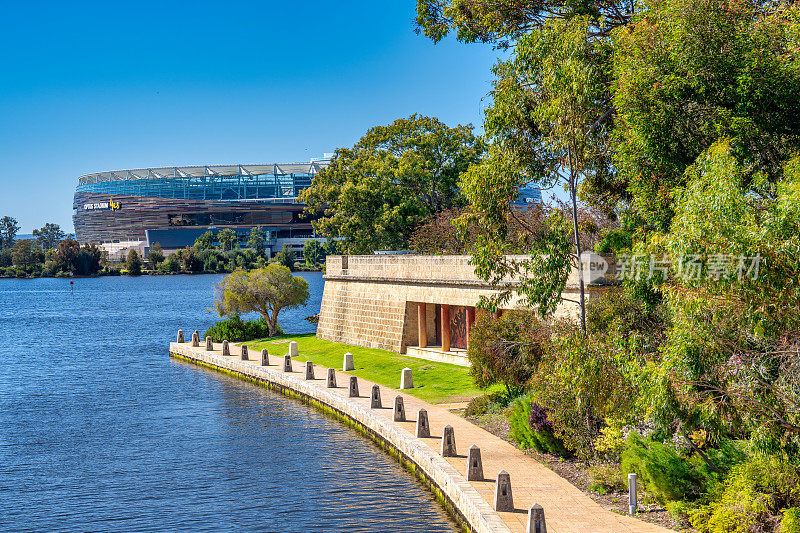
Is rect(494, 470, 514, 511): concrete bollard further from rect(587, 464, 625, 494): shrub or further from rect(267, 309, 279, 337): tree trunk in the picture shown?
rect(267, 309, 279, 337): tree trunk

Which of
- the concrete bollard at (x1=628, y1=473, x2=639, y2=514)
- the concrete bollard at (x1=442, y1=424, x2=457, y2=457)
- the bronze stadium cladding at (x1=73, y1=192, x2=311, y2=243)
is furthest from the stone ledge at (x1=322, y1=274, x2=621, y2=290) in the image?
the bronze stadium cladding at (x1=73, y1=192, x2=311, y2=243)

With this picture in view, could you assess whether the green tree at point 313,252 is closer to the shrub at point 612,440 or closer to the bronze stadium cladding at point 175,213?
the bronze stadium cladding at point 175,213

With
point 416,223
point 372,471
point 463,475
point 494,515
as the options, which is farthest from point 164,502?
point 416,223

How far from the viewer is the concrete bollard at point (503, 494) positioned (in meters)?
13.5

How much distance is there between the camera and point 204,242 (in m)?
159

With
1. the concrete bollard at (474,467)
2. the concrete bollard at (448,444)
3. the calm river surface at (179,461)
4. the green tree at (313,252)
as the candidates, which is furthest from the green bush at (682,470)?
the green tree at (313,252)

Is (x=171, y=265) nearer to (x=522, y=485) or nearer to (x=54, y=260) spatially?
(x=54, y=260)

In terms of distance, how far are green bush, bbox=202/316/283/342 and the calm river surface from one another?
335cm

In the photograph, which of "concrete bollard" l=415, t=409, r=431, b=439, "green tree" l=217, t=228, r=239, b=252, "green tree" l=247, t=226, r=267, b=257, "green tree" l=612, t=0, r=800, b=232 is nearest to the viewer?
"green tree" l=612, t=0, r=800, b=232

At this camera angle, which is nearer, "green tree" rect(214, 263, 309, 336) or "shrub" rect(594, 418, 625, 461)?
"shrub" rect(594, 418, 625, 461)

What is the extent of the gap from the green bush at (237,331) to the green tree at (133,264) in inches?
4836

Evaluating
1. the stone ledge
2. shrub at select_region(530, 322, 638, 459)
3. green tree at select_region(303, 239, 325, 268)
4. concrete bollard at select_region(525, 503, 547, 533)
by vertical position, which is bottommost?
concrete bollard at select_region(525, 503, 547, 533)

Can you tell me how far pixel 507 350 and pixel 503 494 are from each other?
7650 mm

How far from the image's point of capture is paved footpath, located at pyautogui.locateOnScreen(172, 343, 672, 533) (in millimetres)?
12797
